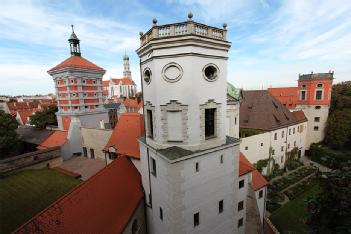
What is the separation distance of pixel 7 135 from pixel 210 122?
99.0 ft

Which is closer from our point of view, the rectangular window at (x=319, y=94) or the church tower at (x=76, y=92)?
the church tower at (x=76, y=92)

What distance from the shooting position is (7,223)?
44.2ft

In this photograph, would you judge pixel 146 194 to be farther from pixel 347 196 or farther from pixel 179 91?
pixel 347 196

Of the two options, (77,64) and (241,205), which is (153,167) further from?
(77,64)

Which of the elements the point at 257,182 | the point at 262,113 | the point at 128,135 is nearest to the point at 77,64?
the point at 128,135

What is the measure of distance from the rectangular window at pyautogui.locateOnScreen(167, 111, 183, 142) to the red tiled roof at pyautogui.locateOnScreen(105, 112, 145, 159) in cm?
796

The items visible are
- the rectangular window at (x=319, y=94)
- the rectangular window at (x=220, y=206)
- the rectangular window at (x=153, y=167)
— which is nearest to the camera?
the rectangular window at (x=153, y=167)

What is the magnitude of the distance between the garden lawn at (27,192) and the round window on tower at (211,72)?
16.5 metres

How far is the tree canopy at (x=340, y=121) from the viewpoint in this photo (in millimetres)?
36812

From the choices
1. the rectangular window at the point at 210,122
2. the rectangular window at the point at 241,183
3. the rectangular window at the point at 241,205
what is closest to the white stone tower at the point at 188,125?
the rectangular window at the point at 210,122

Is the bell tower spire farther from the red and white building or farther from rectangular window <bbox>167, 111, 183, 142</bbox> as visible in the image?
the red and white building

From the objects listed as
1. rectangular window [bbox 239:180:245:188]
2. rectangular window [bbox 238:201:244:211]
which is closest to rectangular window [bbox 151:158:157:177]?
rectangular window [bbox 239:180:245:188]

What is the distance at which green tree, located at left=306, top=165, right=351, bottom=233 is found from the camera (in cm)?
595

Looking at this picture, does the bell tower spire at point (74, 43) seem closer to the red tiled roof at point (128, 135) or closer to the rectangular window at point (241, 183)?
the red tiled roof at point (128, 135)
